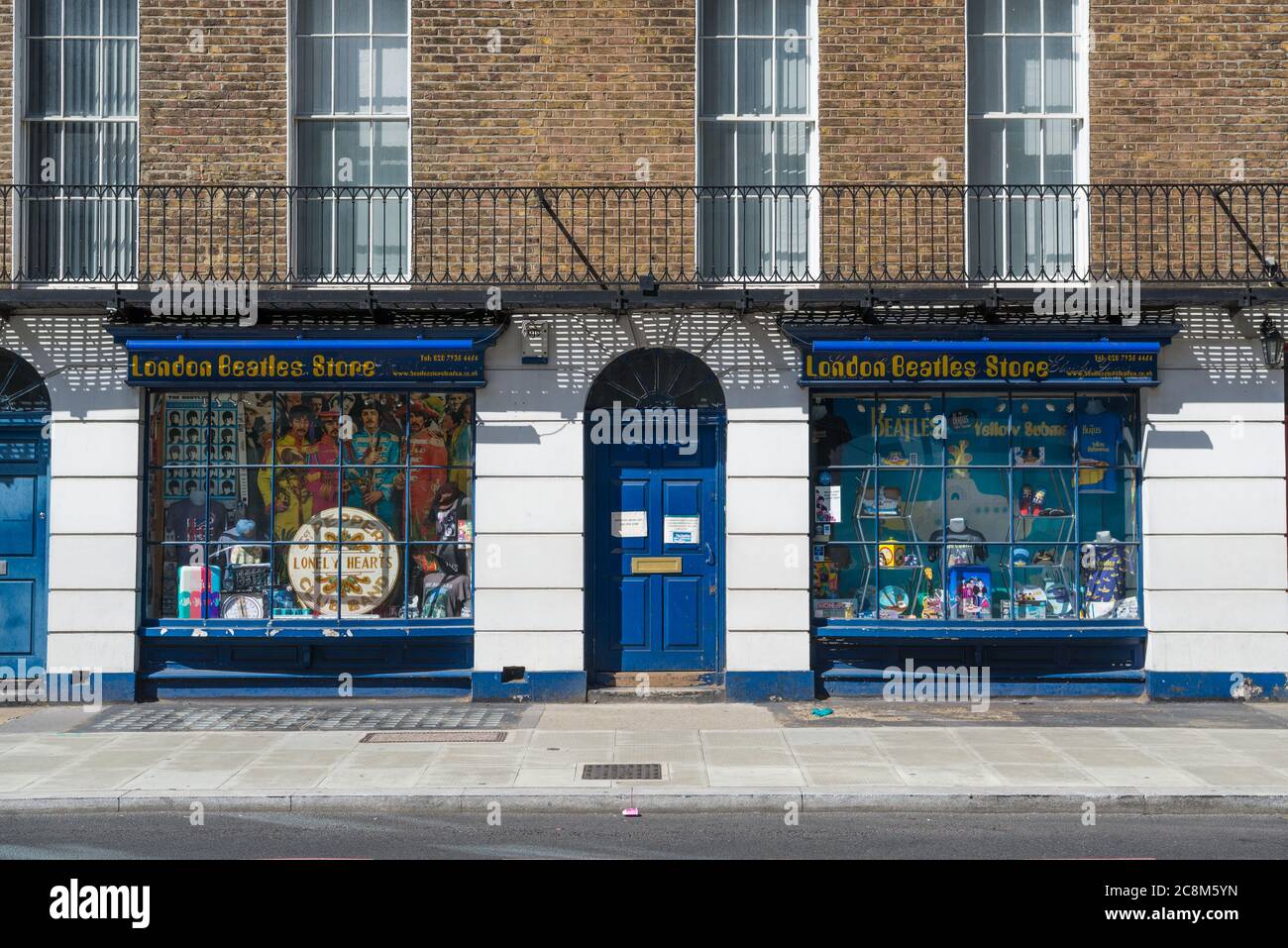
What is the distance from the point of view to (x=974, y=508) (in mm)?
13336

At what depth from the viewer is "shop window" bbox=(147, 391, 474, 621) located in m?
13.2

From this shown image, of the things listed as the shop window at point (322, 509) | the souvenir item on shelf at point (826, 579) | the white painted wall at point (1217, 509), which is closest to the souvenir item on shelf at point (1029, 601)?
the white painted wall at point (1217, 509)

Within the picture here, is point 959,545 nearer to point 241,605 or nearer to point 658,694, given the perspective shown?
point 658,694

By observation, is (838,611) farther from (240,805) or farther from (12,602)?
(12,602)

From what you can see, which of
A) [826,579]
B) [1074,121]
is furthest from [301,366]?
[1074,121]

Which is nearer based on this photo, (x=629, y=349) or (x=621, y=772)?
(x=621, y=772)

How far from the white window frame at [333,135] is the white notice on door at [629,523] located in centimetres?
321

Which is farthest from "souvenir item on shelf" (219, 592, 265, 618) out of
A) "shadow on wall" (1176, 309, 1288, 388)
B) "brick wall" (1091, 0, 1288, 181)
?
"brick wall" (1091, 0, 1288, 181)

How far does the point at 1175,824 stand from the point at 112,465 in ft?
32.7

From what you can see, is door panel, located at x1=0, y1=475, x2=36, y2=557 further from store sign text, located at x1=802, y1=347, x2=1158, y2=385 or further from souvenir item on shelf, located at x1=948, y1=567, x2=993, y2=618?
souvenir item on shelf, located at x1=948, y1=567, x2=993, y2=618

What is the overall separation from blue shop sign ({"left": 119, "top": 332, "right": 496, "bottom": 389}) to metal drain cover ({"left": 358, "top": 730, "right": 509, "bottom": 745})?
343 cm

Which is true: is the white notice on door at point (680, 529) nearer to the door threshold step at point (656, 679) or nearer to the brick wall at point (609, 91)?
the door threshold step at point (656, 679)

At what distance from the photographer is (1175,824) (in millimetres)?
8711

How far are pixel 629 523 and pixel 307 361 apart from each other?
3.54 m
